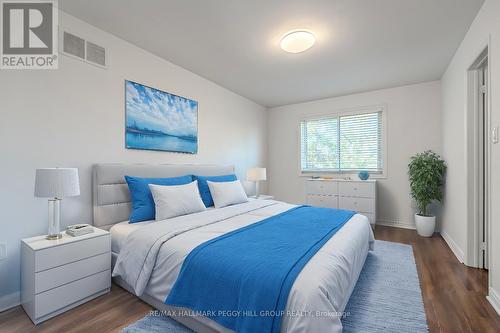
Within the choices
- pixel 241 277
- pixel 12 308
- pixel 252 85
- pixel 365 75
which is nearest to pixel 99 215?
pixel 12 308

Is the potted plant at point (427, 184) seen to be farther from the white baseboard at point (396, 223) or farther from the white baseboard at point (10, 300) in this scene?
the white baseboard at point (10, 300)

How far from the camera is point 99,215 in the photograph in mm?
2385

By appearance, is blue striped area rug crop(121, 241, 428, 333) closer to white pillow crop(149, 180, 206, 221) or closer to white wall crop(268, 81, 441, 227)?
white pillow crop(149, 180, 206, 221)

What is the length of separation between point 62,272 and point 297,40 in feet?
9.61

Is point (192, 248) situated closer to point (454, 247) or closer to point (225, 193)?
point (225, 193)

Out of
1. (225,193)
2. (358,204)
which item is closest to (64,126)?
(225,193)

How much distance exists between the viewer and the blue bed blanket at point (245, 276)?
1194 mm

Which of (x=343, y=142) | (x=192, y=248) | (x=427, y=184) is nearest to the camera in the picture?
(x=192, y=248)

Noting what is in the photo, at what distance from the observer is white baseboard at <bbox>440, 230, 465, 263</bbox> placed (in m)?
2.76

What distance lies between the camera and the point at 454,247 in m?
3.05

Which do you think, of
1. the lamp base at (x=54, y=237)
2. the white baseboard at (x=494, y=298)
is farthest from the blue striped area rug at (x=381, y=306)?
the lamp base at (x=54, y=237)

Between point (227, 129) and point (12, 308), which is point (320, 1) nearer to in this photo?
point (227, 129)

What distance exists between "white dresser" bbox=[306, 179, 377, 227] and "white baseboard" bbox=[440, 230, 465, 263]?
3.16 ft

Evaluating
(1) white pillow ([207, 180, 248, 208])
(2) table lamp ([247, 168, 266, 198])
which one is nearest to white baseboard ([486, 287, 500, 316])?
(1) white pillow ([207, 180, 248, 208])
